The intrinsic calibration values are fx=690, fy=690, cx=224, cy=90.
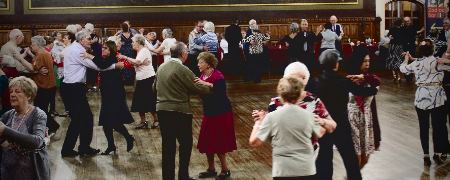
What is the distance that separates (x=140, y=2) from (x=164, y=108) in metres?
11.9

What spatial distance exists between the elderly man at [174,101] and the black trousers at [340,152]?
1.17m

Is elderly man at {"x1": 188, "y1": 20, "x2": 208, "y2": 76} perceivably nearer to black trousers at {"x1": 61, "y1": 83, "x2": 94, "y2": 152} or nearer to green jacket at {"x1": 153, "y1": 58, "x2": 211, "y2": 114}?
black trousers at {"x1": 61, "y1": 83, "x2": 94, "y2": 152}

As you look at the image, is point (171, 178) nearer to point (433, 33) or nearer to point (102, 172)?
point (102, 172)

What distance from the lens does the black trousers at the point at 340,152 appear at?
5.68m

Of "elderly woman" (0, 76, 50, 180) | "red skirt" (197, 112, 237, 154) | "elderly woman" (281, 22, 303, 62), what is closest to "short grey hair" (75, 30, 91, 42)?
"red skirt" (197, 112, 237, 154)

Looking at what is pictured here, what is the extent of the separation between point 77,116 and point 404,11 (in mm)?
14535

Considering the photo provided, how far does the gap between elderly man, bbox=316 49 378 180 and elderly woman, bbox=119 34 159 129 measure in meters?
3.59

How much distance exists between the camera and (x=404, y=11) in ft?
66.7

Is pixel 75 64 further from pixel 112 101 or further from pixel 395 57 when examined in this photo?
pixel 395 57

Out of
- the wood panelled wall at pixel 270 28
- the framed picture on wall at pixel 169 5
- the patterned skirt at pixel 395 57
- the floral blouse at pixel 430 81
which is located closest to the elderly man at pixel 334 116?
the floral blouse at pixel 430 81

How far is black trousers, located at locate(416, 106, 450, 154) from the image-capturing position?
7031 millimetres

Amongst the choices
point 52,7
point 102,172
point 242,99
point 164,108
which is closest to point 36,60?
point 102,172

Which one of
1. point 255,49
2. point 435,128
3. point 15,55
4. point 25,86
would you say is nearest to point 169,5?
point 255,49

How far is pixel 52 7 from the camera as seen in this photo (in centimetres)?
1738
